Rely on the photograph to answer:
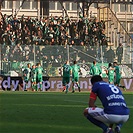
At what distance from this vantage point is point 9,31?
4375 cm

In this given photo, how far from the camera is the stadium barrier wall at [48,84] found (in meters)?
41.8

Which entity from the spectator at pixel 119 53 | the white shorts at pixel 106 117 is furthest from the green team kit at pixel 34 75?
the white shorts at pixel 106 117

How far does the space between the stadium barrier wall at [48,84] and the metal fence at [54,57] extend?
1.16 ft

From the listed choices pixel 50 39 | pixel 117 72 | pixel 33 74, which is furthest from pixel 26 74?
pixel 117 72

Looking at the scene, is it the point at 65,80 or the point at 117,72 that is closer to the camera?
the point at 65,80

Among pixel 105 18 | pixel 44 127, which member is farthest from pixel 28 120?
pixel 105 18

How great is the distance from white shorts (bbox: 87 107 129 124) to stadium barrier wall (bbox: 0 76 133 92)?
29721mm

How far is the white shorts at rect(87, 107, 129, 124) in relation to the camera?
38.6 feet

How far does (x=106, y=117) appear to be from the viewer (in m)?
11.9

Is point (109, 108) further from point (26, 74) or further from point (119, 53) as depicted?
point (119, 53)

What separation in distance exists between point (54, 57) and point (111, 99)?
31.0 meters

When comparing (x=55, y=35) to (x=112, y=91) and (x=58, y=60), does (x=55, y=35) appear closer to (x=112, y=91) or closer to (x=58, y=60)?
(x=58, y=60)

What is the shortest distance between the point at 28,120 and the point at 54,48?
26.9 metres

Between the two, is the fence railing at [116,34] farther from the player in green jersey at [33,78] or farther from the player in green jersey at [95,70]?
the player in green jersey at [33,78]
